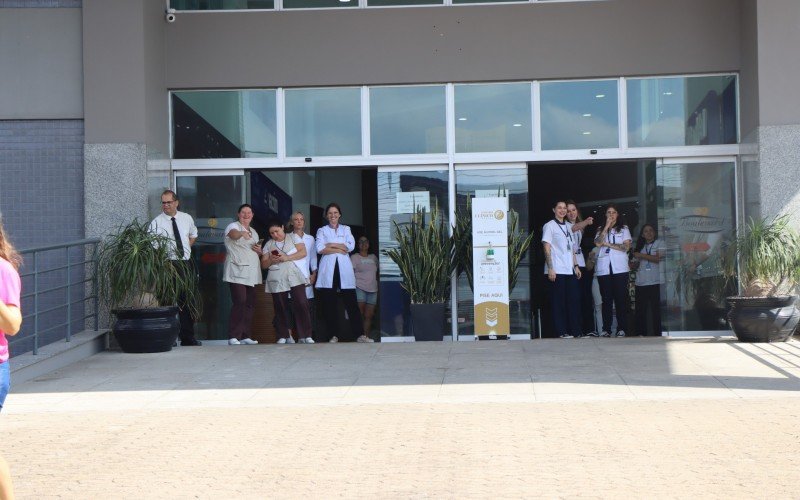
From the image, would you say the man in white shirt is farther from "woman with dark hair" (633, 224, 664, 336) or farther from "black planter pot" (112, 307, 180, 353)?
"woman with dark hair" (633, 224, 664, 336)

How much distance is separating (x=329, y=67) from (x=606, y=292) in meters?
4.40

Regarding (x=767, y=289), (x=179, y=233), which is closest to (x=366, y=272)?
(x=179, y=233)

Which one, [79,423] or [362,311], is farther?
[362,311]

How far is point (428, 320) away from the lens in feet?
40.1

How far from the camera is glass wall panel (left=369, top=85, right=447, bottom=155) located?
1268cm

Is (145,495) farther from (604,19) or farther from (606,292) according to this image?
(604,19)

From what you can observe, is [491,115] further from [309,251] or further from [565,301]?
[309,251]

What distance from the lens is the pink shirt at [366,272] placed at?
43.3ft

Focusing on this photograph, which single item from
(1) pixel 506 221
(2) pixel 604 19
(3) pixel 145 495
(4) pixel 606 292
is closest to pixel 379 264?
(1) pixel 506 221

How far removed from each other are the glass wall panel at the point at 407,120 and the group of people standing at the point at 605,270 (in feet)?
5.80

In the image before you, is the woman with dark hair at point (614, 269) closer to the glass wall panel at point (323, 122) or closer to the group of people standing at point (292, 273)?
the group of people standing at point (292, 273)

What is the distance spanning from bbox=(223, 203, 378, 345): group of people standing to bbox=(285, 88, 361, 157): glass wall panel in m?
Answer: 0.80

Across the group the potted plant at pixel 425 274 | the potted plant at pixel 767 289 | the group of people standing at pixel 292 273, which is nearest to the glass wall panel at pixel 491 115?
the potted plant at pixel 425 274

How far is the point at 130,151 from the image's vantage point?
12.0 m
